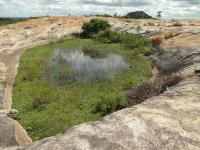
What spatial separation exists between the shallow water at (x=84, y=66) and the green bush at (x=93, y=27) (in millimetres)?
16246

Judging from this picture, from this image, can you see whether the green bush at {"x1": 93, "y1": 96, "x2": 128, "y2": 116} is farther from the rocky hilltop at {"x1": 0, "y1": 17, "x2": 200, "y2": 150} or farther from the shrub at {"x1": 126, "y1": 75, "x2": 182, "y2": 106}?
the rocky hilltop at {"x1": 0, "y1": 17, "x2": 200, "y2": 150}

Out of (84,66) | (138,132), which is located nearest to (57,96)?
(84,66)

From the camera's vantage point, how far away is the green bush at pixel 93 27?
216ft

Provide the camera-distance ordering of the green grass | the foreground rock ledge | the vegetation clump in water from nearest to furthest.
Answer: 1. the foreground rock ledge
2. the green grass
3. the vegetation clump in water

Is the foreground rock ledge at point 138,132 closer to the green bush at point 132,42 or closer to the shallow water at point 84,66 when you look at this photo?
the shallow water at point 84,66

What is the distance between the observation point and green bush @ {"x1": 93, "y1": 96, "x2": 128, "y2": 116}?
21516mm

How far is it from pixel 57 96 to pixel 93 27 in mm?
41753

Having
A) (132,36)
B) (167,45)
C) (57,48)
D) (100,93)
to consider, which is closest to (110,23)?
(132,36)

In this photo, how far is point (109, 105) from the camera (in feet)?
71.7

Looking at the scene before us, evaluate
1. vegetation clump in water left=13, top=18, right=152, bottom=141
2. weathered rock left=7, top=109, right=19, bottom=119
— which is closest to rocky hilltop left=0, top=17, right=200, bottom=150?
weathered rock left=7, top=109, right=19, bottom=119

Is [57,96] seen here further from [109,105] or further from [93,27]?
[93,27]

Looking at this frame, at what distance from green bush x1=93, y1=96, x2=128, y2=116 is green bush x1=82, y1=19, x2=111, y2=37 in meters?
44.3

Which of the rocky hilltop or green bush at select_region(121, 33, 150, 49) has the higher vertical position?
the rocky hilltop

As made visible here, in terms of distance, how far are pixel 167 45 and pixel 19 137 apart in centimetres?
2431
